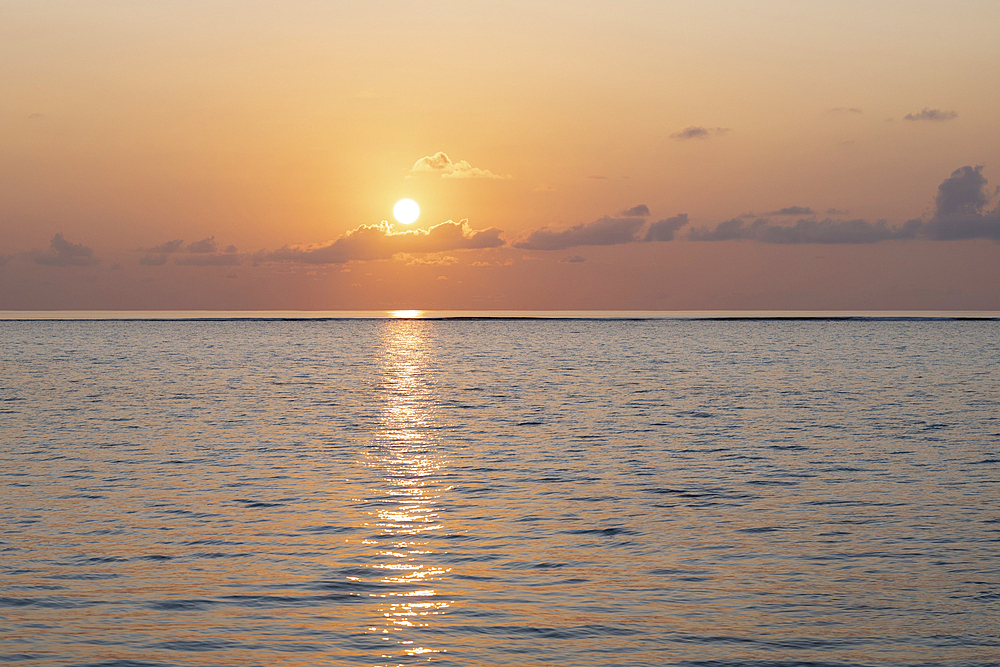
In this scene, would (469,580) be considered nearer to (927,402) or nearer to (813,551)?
(813,551)

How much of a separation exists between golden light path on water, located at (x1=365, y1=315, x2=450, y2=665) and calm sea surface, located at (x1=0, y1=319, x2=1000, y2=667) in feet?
0.34

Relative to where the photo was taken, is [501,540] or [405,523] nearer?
[501,540]

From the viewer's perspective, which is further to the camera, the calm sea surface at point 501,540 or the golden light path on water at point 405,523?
the golden light path on water at point 405,523

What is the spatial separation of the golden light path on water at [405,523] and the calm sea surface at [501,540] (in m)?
0.10

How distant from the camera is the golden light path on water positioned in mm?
17719

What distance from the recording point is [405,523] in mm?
26188

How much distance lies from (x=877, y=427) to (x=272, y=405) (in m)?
37.5

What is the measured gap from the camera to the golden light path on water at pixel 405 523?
58.1 feet

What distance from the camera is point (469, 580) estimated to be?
20.4m

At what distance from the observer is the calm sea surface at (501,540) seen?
662 inches

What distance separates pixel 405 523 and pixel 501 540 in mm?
3376

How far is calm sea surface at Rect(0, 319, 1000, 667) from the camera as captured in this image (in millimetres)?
16812

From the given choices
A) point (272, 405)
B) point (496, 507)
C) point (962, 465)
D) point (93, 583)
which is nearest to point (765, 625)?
point (496, 507)

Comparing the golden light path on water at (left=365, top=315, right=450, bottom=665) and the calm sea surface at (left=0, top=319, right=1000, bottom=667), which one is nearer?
the calm sea surface at (left=0, top=319, right=1000, bottom=667)
